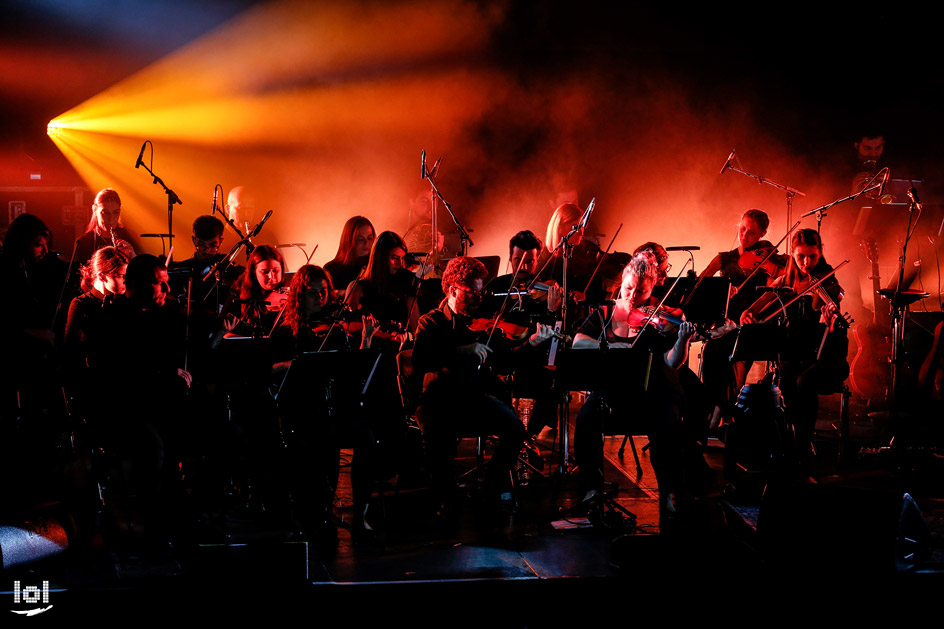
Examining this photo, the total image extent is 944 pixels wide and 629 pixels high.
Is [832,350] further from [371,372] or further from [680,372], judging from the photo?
[371,372]

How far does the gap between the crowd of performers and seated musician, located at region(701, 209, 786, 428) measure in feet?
1.44

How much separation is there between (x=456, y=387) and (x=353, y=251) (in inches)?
77.9

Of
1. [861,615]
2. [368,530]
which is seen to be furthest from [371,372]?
[861,615]

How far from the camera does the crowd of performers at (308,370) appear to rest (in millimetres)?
4031

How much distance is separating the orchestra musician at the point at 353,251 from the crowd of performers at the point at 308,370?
21.8 inches

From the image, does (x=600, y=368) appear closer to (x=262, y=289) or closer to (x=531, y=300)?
(x=531, y=300)

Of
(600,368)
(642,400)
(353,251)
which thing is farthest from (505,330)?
(353,251)

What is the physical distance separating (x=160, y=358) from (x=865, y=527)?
10.7 ft

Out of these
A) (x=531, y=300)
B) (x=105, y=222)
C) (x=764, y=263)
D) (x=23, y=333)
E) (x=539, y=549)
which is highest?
(x=105, y=222)

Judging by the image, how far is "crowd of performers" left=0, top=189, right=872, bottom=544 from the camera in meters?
4.03

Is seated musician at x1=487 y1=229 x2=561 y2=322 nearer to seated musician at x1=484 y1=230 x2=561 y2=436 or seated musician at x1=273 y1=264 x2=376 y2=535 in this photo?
seated musician at x1=484 y1=230 x2=561 y2=436

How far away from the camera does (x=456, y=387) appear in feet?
14.9

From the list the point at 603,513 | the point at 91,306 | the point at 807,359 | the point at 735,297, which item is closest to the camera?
the point at 91,306

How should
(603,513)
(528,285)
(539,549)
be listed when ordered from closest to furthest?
(539,549), (603,513), (528,285)
